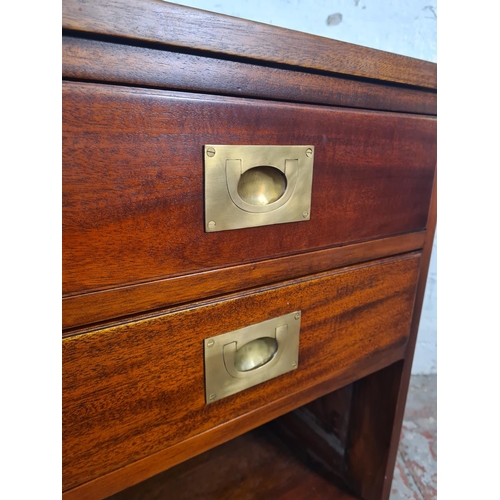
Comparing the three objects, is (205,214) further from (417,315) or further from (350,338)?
(417,315)

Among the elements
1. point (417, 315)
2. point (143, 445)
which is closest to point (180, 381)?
point (143, 445)

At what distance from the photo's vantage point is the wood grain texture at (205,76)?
0.84 ft

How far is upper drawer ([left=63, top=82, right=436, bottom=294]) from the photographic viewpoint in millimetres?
268

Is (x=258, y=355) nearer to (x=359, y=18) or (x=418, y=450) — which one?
(x=418, y=450)

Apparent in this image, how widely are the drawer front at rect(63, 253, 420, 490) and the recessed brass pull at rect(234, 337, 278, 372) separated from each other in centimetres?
3

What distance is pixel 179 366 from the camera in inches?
13.4

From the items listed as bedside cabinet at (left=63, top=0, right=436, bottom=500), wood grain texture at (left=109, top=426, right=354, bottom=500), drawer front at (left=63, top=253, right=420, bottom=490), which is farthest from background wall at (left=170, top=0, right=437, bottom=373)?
wood grain texture at (left=109, top=426, right=354, bottom=500)

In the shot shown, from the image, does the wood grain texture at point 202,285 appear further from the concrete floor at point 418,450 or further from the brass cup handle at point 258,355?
the concrete floor at point 418,450

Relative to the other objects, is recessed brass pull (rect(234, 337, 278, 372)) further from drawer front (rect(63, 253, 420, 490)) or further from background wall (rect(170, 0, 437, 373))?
background wall (rect(170, 0, 437, 373))

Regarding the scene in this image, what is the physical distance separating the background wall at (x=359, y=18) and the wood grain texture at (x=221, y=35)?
1.41 feet

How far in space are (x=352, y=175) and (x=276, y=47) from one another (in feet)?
0.50

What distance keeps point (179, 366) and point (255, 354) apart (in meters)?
0.09

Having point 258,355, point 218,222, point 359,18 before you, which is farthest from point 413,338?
point 359,18
